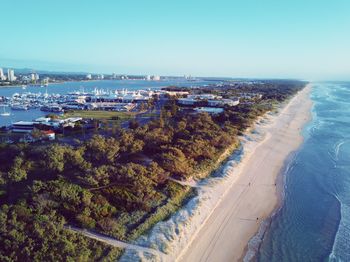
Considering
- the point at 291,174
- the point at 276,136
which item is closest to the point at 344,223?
the point at 291,174

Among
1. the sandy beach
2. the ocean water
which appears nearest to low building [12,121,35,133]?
the sandy beach

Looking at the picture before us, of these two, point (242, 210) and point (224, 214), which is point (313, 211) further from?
point (224, 214)

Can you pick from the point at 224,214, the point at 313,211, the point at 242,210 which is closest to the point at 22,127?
the point at 224,214

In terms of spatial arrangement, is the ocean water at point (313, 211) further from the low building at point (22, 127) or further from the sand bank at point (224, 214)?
the low building at point (22, 127)

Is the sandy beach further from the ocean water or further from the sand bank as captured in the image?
the ocean water

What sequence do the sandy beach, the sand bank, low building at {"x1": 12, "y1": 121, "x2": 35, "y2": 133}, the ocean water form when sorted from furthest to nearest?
1. low building at {"x1": 12, "y1": 121, "x2": 35, "y2": 133}
2. the ocean water
3. the sandy beach
4. the sand bank

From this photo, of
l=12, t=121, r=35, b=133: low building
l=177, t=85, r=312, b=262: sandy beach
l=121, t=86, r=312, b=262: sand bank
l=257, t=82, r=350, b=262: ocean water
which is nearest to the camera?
l=121, t=86, r=312, b=262: sand bank

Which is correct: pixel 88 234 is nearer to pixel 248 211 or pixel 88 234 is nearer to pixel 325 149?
pixel 248 211
